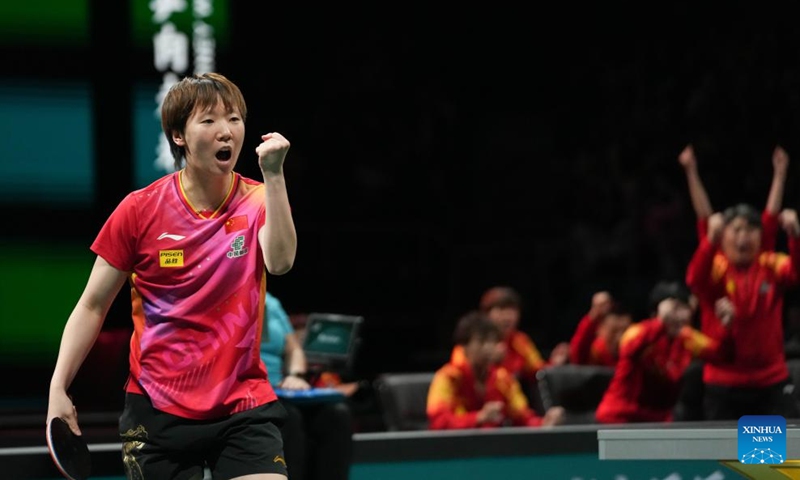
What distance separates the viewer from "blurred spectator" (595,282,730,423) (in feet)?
19.2

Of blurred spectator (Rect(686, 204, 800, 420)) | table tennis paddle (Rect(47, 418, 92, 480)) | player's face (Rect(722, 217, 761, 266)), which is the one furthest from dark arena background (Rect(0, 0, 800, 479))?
table tennis paddle (Rect(47, 418, 92, 480))

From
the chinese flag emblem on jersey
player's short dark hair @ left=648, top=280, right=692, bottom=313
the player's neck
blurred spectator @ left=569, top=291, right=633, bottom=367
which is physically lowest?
blurred spectator @ left=569, top=291, right=633, bottom=367

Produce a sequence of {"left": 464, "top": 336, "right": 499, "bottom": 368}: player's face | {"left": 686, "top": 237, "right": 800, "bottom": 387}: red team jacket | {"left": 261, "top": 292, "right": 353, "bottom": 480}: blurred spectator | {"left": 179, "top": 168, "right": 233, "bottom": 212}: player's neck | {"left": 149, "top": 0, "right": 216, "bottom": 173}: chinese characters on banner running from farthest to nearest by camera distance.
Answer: {"left": 149, "top": 0, "right": 216, "bottom": 173}: chinese characters on banner, {"left": 464, "top": 336, "right": 499, "bottom": 368}: player's face, {"left": 686, "top": 237, "right": 800, "bottom": 387}: red team jacket, {"left": 261, "top": 292, "right": 353, "bottom": 480}: blurred spectator, {"left": 179, "top": 168, "right": 233, "bottom": 212}: player's neck

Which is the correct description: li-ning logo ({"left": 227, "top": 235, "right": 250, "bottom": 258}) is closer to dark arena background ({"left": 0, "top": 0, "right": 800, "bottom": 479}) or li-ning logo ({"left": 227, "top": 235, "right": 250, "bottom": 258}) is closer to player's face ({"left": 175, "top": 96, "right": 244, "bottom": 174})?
player's face ({"left": 175, "top": 96, "right": 244, "bottom": 174})

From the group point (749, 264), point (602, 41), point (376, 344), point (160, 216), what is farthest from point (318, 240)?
point (160, 216)

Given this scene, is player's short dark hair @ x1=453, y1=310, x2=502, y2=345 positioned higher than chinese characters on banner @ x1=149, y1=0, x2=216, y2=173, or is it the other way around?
chinese characters on banner @ x1=149, y1=0, x2=216, y2=173

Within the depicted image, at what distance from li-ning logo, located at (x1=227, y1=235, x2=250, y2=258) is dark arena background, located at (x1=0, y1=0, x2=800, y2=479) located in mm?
4618

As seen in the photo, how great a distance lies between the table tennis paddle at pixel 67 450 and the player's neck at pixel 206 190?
561mm

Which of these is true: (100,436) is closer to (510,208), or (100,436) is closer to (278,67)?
(278,67)

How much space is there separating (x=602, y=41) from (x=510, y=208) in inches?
69.6

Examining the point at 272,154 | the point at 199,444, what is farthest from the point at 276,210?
the point at 199,444

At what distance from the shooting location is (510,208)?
38.2 ft

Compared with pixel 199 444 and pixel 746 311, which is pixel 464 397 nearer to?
pixel 746 311

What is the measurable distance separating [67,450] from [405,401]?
3.26m
